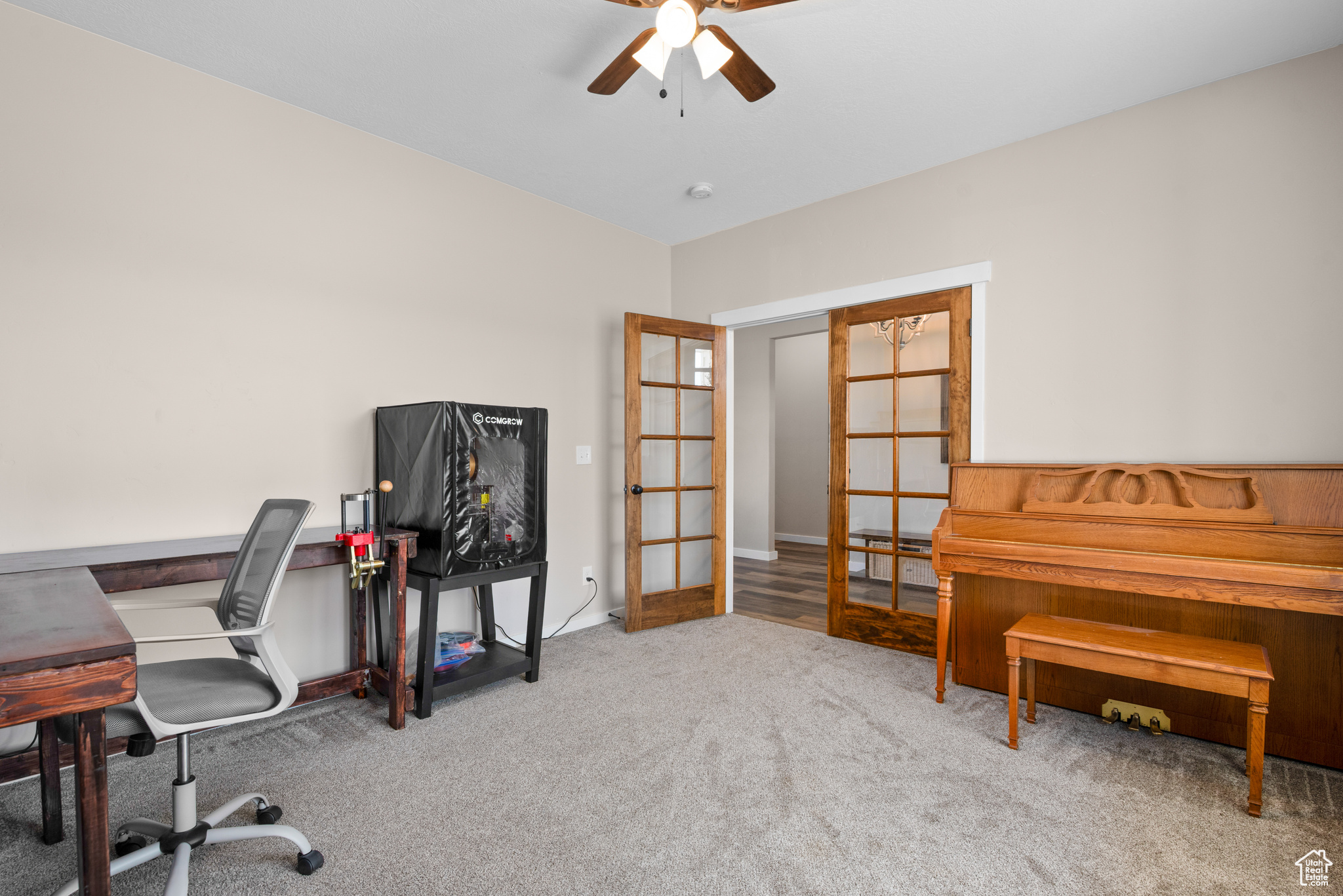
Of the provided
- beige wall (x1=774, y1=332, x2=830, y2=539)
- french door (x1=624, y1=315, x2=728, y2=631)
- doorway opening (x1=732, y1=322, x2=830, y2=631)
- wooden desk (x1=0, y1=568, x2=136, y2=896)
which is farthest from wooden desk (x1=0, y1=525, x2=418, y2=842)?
beige wall (x1=774, y1=332, x2=830, y2=539)

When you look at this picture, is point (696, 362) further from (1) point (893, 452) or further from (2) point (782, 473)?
(2) point (782, 473)

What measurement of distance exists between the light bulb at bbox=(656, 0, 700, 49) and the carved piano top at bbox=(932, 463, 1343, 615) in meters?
2.16

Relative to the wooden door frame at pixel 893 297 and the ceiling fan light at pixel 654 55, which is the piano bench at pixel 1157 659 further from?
the ceiling fan light at pixel 654 55

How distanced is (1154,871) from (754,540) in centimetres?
473

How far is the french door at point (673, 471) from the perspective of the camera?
3846 mm

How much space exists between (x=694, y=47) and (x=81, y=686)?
2.22m

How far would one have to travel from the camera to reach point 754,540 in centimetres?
636

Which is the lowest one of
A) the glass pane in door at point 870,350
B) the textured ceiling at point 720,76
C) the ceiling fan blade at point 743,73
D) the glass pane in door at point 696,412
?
the glass pane in door at point 696,412

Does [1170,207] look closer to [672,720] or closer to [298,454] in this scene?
[672,720]

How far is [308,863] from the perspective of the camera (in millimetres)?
1622

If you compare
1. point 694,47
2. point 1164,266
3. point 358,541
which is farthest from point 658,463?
point 1164,266

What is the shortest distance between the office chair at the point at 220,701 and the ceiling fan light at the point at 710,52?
182cm

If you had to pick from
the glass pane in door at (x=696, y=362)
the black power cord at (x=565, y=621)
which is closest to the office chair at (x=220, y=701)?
the black power cord at (x=565, y=621)

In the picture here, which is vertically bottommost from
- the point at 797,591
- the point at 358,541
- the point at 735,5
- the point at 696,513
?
the point at 797,591
